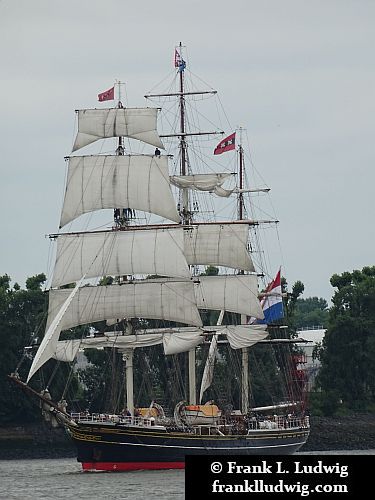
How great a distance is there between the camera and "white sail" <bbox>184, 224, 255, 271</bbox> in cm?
11488

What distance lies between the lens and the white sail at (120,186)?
352 feet

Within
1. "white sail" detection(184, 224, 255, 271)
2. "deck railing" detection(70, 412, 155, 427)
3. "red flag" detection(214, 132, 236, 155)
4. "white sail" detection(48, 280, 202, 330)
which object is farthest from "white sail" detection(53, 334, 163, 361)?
"red flag" detection(214, 132, 236, 155)

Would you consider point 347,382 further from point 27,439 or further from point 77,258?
point 77,258

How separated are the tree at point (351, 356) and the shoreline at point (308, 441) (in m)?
2.51

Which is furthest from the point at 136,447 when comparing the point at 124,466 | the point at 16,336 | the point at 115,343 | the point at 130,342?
the point at 16,336

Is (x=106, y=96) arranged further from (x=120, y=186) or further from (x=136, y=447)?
(x=136, y=447)

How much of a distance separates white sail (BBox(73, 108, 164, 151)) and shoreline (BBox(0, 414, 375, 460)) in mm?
27814

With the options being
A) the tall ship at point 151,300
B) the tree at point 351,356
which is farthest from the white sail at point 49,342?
the tree at point 351,356

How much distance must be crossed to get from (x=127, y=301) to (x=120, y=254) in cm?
277

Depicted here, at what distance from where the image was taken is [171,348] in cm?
10556

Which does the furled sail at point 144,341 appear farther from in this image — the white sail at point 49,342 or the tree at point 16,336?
the tree at point 16,336

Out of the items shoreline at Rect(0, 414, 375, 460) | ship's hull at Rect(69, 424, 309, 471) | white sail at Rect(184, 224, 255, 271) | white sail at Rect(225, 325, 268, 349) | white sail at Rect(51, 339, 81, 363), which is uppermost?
white sail at Rect(184, 224, 255, 271)

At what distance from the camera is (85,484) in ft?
291

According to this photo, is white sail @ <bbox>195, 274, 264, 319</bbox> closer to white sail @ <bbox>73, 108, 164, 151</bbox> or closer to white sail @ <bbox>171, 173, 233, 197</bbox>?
white sail @ <bbox>171, 173, 233, 197</bbox>
